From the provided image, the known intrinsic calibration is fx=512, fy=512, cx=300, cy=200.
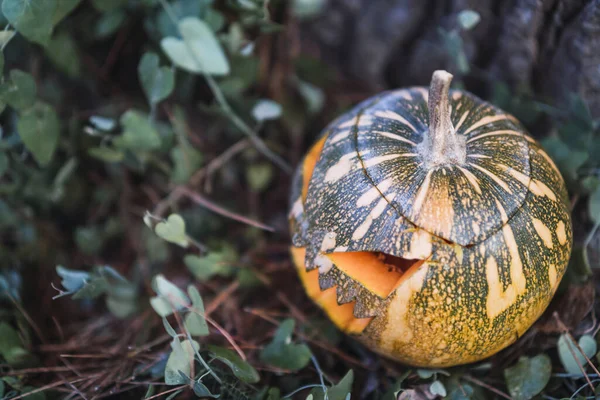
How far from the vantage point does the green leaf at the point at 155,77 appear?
1483mm

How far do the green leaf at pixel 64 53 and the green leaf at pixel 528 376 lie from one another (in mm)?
1531

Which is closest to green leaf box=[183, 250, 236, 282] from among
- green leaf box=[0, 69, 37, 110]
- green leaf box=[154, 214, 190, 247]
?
green leaf box=[154, 214, 190, 247]

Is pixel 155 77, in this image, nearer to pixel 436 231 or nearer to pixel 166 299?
pixel 166 299

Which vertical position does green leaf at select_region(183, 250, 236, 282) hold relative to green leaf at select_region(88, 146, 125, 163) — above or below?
below

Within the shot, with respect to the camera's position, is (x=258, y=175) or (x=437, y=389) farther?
(x=258, y=175)

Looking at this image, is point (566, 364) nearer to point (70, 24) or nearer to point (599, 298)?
point (599, 298)

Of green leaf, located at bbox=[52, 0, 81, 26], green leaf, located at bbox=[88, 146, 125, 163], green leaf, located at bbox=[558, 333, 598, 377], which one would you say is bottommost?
green leaf, located at bbox=[558, 333, 598, 377]

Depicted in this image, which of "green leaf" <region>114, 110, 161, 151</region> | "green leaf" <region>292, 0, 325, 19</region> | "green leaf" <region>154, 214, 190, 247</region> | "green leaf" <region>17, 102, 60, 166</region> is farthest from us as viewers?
"green leaf" <region>292, 0, 325, 19</region>

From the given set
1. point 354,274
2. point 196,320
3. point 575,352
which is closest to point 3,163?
point 196,320

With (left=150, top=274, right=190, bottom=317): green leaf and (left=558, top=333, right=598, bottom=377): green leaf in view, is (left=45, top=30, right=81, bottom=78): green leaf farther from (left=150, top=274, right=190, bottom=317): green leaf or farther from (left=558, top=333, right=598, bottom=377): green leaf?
(left=558, top=333, right=598, bottom=377): green leaf

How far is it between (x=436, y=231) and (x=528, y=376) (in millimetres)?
486

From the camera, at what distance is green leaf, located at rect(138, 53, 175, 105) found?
1483 millimetres

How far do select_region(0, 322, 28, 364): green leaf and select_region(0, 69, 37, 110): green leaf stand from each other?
590 mm

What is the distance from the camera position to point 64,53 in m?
1.58
